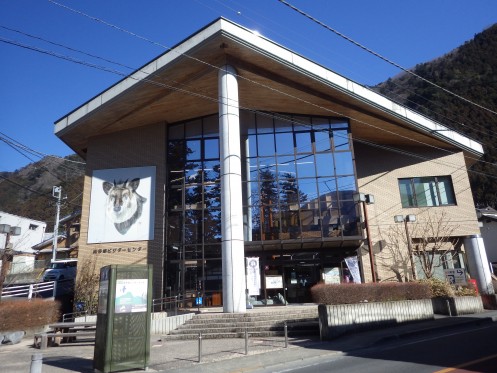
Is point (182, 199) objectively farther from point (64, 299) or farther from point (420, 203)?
point (420, 203)

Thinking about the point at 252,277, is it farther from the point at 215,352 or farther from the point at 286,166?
the point at 215,352

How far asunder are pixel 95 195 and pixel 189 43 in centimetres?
1030

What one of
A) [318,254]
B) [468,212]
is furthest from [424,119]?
[318,254]

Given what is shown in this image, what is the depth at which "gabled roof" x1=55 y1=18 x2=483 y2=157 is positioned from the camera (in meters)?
18.9

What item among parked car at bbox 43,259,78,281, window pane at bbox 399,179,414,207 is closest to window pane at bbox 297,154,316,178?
window pane at bbox 399,179,414,207

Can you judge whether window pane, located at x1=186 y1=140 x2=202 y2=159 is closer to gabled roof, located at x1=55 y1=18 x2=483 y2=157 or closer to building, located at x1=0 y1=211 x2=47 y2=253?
gabled roof, located at x1=55 y1=18 x2=483 y2=157

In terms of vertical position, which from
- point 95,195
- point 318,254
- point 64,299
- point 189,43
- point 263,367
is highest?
point 189,43

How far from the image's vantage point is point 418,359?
796 cm

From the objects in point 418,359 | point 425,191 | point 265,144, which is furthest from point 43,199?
point 418,359

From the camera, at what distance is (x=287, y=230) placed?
21000mm

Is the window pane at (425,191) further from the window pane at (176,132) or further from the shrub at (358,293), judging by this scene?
the window pane at (176,132)

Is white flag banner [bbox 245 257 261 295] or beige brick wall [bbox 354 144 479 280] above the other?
beige brick wall [bbox 354 144 479 280]

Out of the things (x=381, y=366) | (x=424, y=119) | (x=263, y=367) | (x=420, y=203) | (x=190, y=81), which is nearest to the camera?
(x=381, y=366)

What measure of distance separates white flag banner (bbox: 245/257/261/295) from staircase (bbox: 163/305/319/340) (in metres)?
2.56
